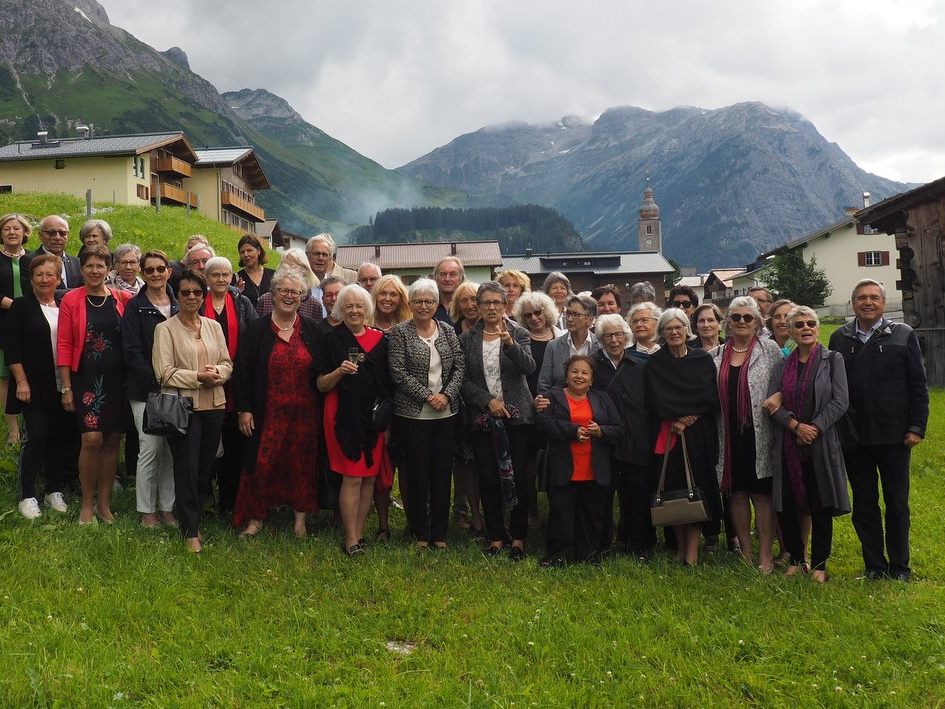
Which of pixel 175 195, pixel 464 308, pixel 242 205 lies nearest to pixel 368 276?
pixel 464 308

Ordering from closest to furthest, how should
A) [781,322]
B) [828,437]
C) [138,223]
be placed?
[828,437], [781,322], [138,223]

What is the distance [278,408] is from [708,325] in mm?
3858

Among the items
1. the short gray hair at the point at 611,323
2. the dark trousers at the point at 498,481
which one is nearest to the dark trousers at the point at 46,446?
the dark trousers at the point at 498,481

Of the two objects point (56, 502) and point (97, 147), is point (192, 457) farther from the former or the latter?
point (97, 147)

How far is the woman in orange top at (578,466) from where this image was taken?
19.9ft

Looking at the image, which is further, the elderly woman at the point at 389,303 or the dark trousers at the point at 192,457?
the elderly woman at the point at 389,303

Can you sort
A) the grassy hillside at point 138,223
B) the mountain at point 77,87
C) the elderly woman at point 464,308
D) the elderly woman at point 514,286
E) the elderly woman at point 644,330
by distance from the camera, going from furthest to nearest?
1. the mountain at point 77,87
2. the grassy hillside at point 138,223
3. the elderly woman at point 514,286
4. the elderly woman at point 464,308
5. the elderly woman at point 644,330

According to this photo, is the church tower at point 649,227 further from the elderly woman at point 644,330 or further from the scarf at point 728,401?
the scarf at point 728,401

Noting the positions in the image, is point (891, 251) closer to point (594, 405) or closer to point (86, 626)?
point (594, 405)

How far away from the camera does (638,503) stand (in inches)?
245

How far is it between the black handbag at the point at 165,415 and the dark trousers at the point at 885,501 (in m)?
5.31

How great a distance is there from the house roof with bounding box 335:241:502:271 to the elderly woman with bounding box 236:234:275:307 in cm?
5638

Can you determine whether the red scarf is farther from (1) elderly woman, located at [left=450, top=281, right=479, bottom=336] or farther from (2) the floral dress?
(1) elderly woman, located at [left=450, top=281, right=479, bottom=336]

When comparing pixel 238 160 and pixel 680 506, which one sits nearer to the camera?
pixel 680 506
